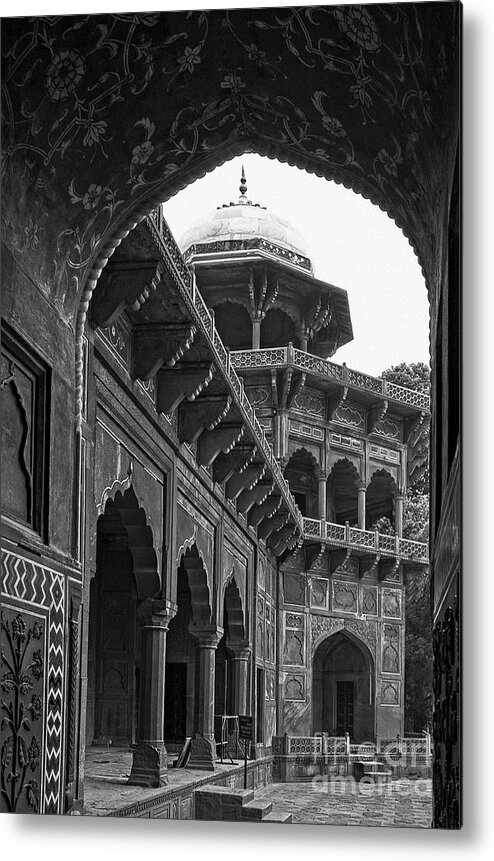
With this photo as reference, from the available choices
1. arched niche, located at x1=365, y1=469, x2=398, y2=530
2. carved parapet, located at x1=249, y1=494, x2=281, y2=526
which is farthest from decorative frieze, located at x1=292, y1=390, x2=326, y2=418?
carved parapet, located at x1=249, y1=494, x2=281, y2=526

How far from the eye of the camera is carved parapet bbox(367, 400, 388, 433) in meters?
12.0

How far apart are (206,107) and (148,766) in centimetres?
465

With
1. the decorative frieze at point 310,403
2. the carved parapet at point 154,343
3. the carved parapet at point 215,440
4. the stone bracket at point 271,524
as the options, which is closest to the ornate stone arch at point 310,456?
the decorative frieze at point 310,403

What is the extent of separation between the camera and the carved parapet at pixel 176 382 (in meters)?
8.02

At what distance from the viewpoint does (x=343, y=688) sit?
14203 millimetres

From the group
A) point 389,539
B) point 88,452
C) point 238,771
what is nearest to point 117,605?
point 238,771

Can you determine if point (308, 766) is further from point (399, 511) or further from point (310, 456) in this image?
point (310, 456)

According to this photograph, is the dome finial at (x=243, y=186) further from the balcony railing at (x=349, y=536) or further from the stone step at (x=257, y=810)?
the balcony railing at (x=349, y=536)

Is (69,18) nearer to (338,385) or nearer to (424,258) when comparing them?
(424,258)

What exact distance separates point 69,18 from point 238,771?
7439 mm

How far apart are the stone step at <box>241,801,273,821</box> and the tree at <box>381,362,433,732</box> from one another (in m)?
1.98

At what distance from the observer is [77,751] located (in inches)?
212

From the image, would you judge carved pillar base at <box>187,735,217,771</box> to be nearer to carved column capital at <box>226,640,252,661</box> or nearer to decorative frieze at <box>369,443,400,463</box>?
carved column capital at <box>226,640,252,661</box>

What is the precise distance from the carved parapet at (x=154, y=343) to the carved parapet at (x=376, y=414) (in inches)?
179
